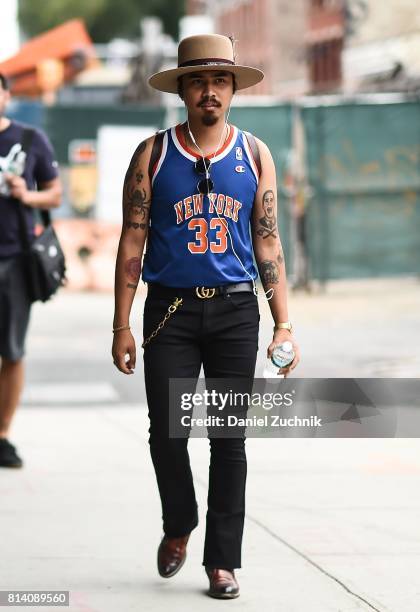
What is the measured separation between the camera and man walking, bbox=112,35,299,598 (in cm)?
552

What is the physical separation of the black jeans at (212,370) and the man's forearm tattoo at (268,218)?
0.24 metres

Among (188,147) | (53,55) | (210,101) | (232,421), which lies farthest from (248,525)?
(53,55)

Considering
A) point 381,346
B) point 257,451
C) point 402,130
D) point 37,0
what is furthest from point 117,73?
point 257,451

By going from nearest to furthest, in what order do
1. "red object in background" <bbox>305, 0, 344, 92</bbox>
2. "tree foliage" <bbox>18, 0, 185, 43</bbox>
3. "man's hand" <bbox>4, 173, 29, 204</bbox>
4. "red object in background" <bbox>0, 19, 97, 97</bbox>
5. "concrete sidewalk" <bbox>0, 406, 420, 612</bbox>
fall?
"concrete sidewalk" <bbox>0, 406, 420, 612</bbox>
"man's hand" <bbox>4, 173, 29, 204</bbox>
"red object in background" <bbox>0, 19, 97, 97</bbox>
"red object in background" <bbox>305, 0, 344, 92</bbox>
"tree foliage" <bbox>18, 0, 185, 43</bbox>

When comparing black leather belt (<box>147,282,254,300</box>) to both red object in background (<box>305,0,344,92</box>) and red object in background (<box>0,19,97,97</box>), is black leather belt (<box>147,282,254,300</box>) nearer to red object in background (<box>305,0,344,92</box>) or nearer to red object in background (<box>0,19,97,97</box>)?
red object in background (<box>0,19,97,97</box>)

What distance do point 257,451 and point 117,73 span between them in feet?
197

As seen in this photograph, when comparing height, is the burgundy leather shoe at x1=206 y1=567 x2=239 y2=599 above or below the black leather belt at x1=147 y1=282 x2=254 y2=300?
below

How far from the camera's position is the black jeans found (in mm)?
5551

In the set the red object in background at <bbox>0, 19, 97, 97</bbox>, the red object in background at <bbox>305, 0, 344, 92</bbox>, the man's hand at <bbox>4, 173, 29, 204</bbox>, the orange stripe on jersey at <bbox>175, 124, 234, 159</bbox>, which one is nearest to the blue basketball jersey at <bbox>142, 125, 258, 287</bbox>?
the orange stripe on jersey at <bbox>175, 124, 234, 159</bbox>

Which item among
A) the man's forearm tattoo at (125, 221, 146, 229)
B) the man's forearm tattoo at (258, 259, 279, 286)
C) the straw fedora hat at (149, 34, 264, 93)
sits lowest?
the man's forearm tattoo at (258, 259, 279, 286)

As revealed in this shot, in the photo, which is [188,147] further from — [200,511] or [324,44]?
[324,44]

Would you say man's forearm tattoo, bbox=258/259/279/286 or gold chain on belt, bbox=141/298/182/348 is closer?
gold chain on belt, bbox=141/298/182/348

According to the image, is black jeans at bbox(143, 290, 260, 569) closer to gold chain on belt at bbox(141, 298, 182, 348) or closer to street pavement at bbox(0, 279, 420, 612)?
gold chain on belt at bbox(141, 298, 182, 348)

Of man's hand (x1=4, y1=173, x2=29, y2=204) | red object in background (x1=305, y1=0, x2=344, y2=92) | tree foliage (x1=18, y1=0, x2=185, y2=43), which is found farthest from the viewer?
tree foliage (x1=18, y1=0, x2=185, y2=43)
